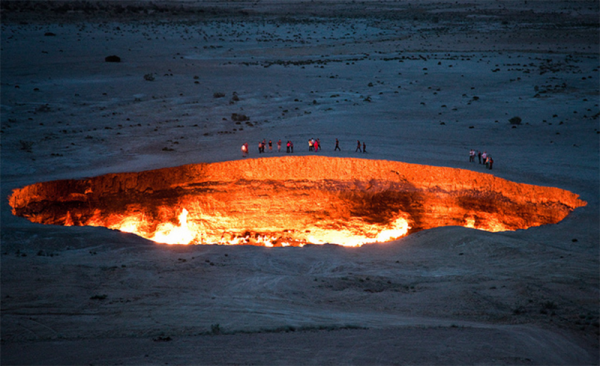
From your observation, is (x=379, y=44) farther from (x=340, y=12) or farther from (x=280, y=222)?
(x=280, y=222)

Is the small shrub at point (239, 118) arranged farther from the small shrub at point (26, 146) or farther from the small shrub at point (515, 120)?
the small shrub at point (515, 120)

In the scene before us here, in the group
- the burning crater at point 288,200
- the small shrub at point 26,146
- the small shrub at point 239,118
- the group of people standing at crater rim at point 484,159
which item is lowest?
the burning crater at point 288,200

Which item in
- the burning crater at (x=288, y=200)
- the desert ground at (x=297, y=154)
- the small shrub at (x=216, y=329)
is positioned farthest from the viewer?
the burning crater at (x=288, y=200)

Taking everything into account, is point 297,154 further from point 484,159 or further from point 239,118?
point 239,118

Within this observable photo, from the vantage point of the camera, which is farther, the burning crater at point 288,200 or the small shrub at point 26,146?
the small shrub at point 26,146

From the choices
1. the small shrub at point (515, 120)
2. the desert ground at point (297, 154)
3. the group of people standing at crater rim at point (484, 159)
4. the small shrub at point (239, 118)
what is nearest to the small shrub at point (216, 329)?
the desert ground at point (297, 154)
